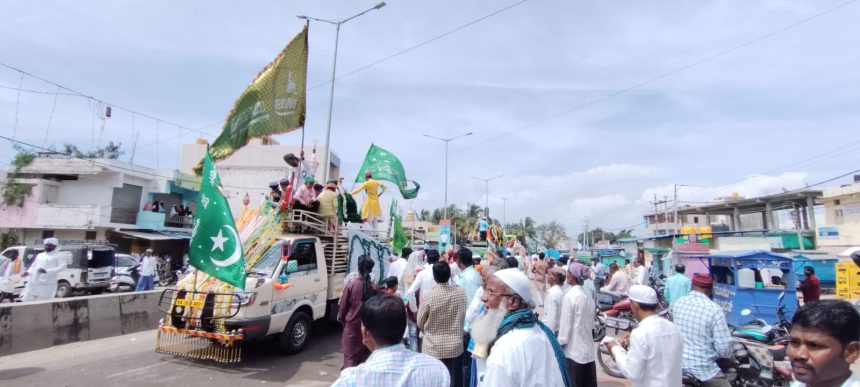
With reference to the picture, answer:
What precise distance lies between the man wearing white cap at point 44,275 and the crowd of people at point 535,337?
289 inches

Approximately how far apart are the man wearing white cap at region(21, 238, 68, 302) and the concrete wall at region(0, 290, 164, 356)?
61.3 inches

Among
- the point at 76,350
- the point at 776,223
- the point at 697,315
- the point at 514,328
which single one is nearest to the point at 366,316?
the point at 514,328

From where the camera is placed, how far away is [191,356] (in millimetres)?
6727

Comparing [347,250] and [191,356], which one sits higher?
[347,250]

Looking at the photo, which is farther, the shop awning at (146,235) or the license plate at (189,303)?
the shop awning at (146,235)

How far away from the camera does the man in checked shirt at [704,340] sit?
4111 mm

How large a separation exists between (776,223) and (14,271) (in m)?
45.8

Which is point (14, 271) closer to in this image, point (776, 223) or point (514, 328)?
point (514, 328)

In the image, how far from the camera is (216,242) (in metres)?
5.99

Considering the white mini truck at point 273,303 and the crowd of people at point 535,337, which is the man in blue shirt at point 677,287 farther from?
the white mini truck at point 273,303

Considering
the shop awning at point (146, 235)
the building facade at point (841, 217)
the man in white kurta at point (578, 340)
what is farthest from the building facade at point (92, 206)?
the building facade at point (841, 217)

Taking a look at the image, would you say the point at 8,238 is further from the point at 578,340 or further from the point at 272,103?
the point at 578,340

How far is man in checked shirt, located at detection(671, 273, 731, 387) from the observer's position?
411 centimetres

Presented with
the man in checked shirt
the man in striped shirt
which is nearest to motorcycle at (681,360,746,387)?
the man in checked shirt
